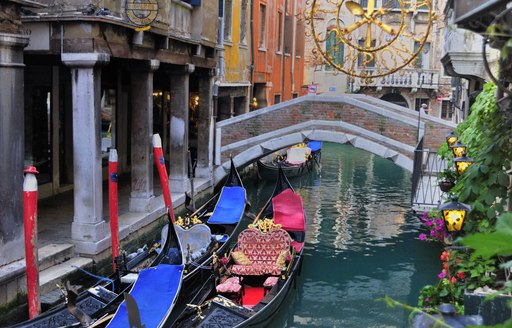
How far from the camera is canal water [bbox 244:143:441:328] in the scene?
19.0 ft

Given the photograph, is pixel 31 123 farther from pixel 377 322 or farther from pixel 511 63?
pixel 511 63

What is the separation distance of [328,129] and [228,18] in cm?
339

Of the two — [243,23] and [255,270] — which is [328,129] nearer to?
[243,23]

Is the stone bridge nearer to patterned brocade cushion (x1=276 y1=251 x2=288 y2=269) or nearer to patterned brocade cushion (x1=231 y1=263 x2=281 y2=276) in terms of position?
patterned brocade cushion (x1=276 y1=251 x2=288 y2=269)

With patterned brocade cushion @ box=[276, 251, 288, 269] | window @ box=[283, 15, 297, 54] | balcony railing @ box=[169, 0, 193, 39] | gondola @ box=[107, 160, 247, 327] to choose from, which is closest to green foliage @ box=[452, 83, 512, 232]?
gondola @ box=[107, 160, 247, 327]

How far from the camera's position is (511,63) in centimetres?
236

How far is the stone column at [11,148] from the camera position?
4.58 metres

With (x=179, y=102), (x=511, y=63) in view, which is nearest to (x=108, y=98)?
(x=179, y=102)

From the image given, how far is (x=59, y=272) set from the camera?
205 inches

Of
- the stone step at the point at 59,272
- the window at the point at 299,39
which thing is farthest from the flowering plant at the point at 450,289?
the window at the point at 299,39

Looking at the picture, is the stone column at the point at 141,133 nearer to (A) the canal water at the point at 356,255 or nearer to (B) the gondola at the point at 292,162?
(A) the canal water at the point at 356,255

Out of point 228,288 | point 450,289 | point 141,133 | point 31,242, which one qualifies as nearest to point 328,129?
point 141,133

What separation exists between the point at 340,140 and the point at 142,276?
18.0ft

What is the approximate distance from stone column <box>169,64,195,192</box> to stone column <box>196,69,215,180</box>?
41.1 inches
